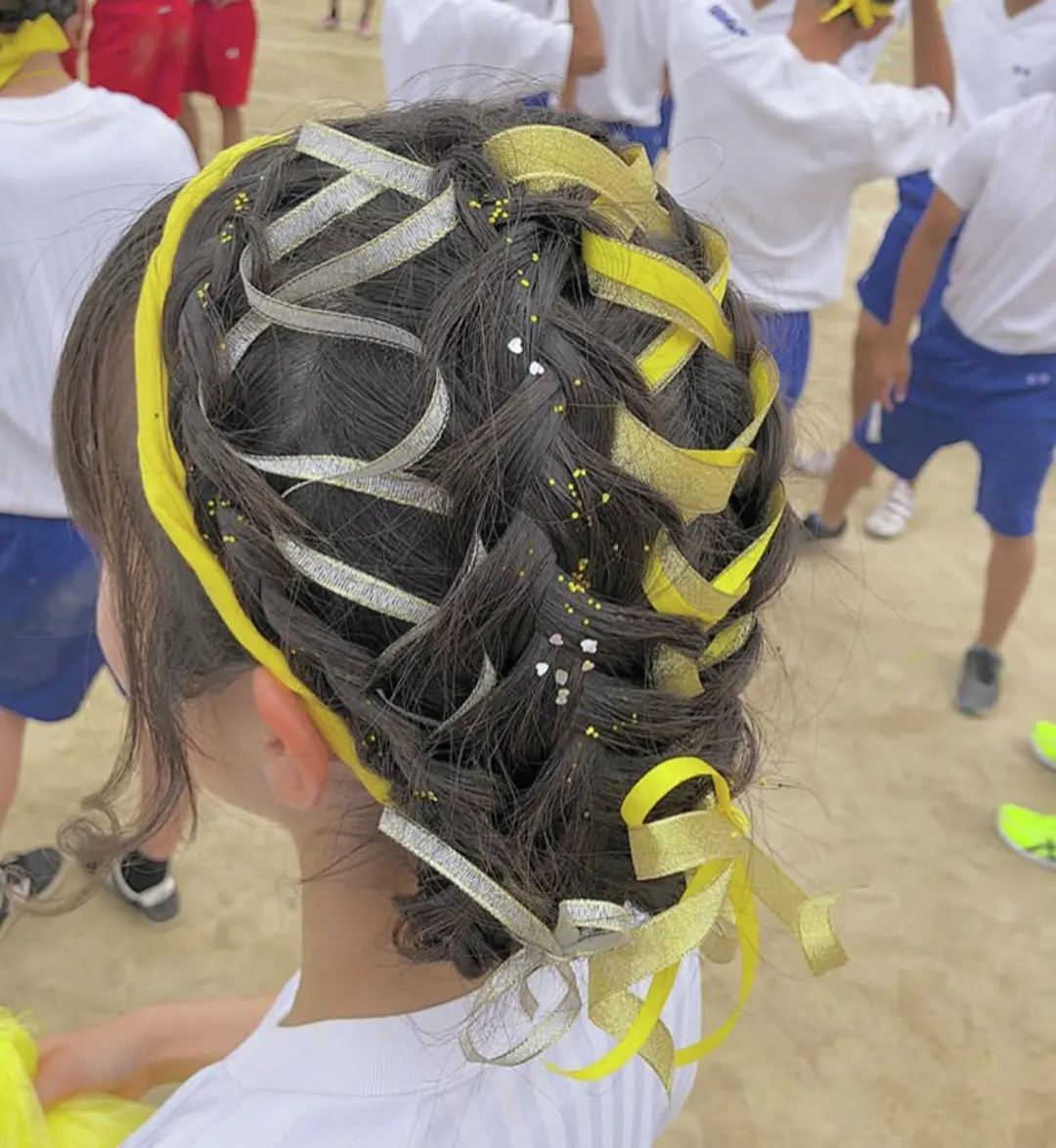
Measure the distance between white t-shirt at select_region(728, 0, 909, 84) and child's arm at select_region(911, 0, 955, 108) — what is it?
4cm

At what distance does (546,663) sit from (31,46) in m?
1.13

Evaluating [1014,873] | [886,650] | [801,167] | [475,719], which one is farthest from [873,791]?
[475,719]

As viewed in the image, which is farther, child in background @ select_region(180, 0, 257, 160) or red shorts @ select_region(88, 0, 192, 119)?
child in background @ select_region(180, 0, 257, 160)

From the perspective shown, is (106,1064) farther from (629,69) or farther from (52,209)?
(629,69)

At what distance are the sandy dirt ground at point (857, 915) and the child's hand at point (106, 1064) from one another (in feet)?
2.37

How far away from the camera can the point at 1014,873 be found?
79.4 inches

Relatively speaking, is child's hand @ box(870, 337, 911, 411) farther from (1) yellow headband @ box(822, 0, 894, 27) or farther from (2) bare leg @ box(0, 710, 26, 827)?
(2) bare leg @ box(0, 710, 26, 827)

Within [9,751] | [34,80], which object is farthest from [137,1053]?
[34,80]

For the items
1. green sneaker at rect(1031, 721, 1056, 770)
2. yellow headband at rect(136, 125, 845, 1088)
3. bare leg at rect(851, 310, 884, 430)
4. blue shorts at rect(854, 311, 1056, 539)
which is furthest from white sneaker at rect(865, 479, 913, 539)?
yellow headband at rect(136, 125, 845, 1088)

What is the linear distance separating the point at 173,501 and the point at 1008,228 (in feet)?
5.79

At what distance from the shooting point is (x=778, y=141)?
80.1 inches

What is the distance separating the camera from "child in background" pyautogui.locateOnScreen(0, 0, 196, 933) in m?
1.29

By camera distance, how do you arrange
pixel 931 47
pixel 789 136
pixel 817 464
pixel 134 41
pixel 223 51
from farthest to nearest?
pixel 223 51 → pixel 134 41 → pixel 817 464 → pixel 931 47 → pixel 789 136

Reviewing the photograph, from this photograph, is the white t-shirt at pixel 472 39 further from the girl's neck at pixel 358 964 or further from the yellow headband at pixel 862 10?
the girl's neck at pixel 358 964
